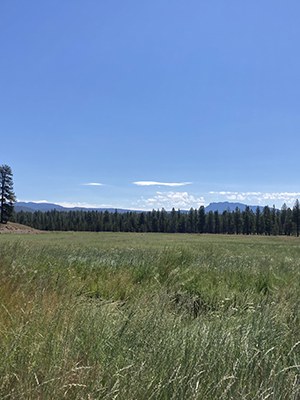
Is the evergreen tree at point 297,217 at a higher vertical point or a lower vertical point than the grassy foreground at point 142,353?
higher

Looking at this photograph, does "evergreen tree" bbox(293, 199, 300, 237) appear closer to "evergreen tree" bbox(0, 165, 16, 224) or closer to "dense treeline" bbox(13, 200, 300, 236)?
"dense treeline" bbox(13, 200, 300, 236)

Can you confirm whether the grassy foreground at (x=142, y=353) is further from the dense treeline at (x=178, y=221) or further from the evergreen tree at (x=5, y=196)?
the dense treeline at (x=178, y=221)

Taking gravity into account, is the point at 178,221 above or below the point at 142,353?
above

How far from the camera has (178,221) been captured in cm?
14175

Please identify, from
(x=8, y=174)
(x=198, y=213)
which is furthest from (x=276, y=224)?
(x=8, y=174)

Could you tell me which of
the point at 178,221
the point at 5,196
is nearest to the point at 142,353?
the point at 5,196

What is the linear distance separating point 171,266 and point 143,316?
6.30 meters

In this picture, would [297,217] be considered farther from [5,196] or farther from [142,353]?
[142,353]

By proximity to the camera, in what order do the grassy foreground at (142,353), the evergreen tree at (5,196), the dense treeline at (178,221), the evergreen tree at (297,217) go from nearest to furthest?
the grassy foreground at (142,353), the evergreen tree at (5,196), the evergreen tree at (297,217), the dense treeline at (178,221)

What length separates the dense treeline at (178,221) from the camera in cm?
12850

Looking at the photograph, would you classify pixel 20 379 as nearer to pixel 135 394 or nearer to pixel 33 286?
pixel 135 394

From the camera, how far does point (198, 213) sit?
142375 mm

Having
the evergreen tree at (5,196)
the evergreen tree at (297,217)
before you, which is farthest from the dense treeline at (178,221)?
the evergreen tree at (5,196)

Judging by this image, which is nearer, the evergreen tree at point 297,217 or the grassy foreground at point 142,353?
the grassy foreground at point 142,353
